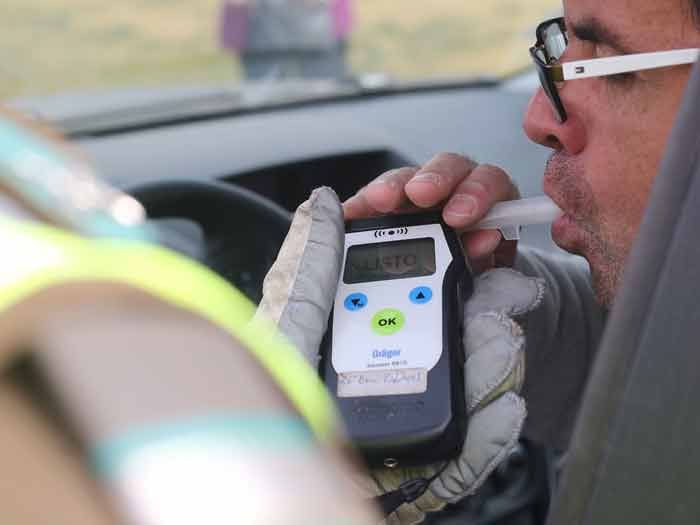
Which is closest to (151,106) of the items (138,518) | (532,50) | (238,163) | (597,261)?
(238,163)

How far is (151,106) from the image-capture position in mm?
3549

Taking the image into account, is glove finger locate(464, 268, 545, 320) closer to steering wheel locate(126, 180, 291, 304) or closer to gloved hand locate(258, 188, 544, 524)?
gloved hand locate(258, 188, 544, 524)

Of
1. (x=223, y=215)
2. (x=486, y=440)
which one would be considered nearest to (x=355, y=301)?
(x=486, y=440)

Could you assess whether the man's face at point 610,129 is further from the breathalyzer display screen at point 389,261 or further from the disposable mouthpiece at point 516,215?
the breathalyzer display screen at point 389,261

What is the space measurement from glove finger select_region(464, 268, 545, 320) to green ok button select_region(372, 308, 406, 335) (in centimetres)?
9

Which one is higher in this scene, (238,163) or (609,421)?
(609,421)

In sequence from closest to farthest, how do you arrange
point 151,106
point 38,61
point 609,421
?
point 609,421
point 151,106
point 38,61

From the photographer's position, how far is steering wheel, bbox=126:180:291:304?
217cm

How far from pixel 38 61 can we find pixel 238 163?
12.1 feet

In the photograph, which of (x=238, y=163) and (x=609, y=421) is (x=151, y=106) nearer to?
(x=238, y=163)

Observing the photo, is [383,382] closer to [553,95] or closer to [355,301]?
[355,301]

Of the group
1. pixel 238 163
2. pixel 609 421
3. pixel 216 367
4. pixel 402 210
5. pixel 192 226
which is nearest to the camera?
pixel 216 367

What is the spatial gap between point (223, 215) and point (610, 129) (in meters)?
1.09

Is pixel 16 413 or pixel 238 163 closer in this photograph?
pixel 16 413
